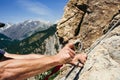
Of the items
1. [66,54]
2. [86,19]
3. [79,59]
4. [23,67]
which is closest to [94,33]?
[86,19]

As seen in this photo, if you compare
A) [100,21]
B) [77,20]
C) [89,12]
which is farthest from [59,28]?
[100,21]

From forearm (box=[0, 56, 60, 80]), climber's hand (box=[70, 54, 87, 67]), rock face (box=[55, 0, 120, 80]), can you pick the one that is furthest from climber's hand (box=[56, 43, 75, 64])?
rock face (box=[55, 0, 120, 80])

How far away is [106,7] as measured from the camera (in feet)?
55.9

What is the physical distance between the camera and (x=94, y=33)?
55.4ft

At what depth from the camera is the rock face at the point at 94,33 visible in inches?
233

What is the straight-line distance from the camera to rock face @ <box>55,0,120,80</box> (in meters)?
5.93

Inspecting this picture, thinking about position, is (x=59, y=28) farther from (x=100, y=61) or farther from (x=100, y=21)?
(x=100, y=61)

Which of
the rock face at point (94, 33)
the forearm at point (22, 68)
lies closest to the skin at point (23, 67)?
the forearm at point (22, 68)

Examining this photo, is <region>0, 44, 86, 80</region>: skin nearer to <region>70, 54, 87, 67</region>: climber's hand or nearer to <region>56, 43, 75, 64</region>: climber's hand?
<region>56, 43, 75, 64</region>: climber's hand

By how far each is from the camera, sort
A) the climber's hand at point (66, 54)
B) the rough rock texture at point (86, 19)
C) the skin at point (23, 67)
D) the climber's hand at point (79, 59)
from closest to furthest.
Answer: the skin at point (23, 67) < the climber's hand at point (66, 54) < the climber's hand at point (79, 59) < the rough rock texture at point (86, 19)

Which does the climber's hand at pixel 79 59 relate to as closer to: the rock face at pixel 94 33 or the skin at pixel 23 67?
the rock face at pixel 94 33

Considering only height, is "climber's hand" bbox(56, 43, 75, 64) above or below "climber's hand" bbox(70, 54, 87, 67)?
above

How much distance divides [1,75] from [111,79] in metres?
2.18

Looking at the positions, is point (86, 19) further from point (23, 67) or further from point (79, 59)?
point (23, 67)
